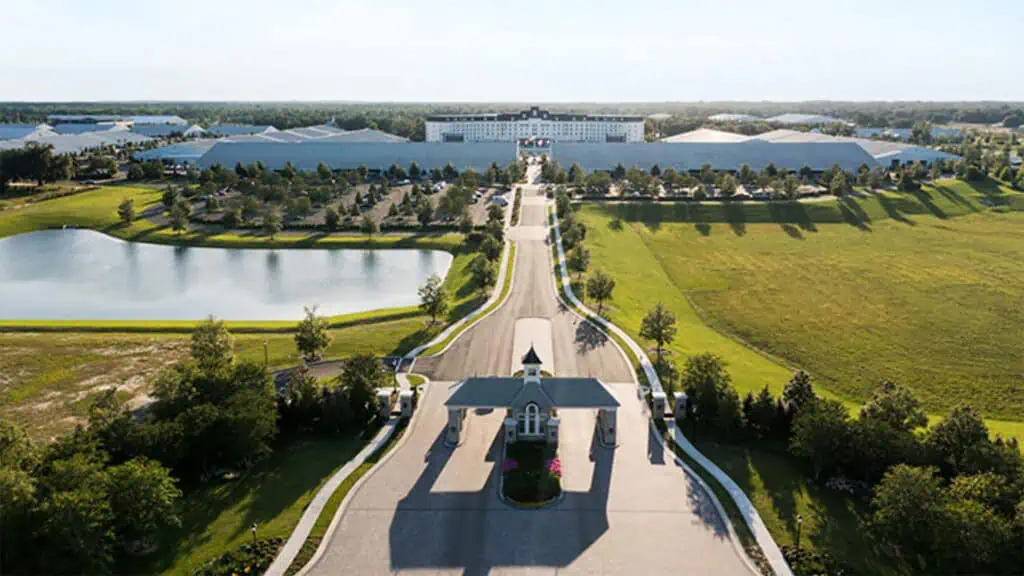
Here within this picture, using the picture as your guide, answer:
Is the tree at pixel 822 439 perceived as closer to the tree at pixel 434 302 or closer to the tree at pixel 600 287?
the tree at pixel 600 287

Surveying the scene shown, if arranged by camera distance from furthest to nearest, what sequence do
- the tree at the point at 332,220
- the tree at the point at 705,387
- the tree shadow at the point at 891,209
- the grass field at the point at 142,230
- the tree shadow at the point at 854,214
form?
the tree shadow at the point at 891,209 → the tree shadow at the point at 854,214 → the tree at the point at 332,220 → the grass field at the point at 142,230 → the tree at the point at 705,387

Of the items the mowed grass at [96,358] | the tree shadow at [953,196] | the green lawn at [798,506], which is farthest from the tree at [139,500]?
the tree shadow at [953,196]

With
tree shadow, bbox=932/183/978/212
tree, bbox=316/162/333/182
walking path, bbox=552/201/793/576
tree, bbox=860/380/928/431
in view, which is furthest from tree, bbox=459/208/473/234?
tree shadow, bbox=932/183/978/212

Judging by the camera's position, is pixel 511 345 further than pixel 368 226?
No

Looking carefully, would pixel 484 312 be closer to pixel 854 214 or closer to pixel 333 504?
pixel 333 504

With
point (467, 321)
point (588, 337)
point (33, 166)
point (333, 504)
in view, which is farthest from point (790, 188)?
point (33, 166)

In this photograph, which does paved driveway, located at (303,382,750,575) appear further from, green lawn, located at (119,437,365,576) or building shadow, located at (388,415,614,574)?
green lawn, located at (119,437,365,576)

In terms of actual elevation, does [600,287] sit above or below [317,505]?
above

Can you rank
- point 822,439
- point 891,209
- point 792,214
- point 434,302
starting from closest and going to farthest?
point 822,439 → point 434,302 → point 792,214 → point 891,209

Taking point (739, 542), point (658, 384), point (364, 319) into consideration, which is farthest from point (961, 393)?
point (364, 319)
